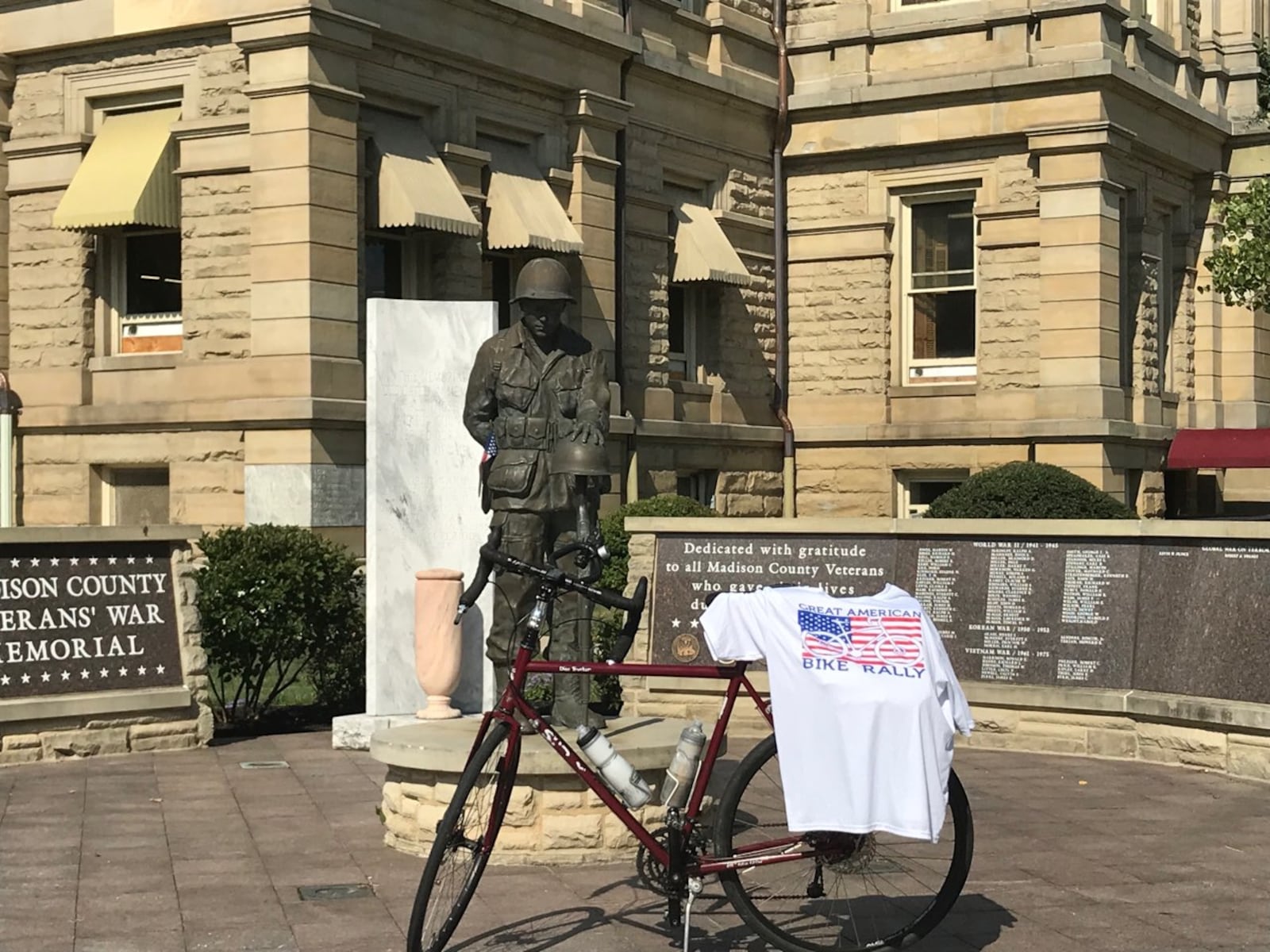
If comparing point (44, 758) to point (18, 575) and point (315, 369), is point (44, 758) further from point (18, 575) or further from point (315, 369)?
point (315, 369)

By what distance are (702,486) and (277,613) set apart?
9790 mm

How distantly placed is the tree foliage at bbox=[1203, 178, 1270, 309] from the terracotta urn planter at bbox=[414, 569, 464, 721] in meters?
12.8

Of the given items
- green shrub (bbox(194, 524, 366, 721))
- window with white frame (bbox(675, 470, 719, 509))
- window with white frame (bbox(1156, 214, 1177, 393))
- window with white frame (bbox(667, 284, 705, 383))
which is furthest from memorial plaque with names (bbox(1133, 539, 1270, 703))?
window with white frame (bbox(1156, 214, 1177, 393))

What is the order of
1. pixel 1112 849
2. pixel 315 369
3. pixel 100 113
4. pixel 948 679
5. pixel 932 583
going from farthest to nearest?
1. pixel 100 113
2. pixel 315 369
3. pixel 932 583
4. pixel 1112 849
5. pixel 948 679

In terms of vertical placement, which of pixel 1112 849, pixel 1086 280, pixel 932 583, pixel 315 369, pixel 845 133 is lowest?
pixel 1112 849

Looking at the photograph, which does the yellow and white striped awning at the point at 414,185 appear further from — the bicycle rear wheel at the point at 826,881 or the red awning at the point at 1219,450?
the red awning at the point at 1219,450

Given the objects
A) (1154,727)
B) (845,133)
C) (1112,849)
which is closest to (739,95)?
(845,133)

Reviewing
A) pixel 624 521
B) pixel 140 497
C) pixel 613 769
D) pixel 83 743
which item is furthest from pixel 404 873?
pixel 140 497

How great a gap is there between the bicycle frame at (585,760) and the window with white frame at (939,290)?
1685cm

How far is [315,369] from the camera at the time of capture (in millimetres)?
16219

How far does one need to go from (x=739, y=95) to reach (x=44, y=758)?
13.9 meters

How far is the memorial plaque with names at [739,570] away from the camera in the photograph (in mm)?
13492

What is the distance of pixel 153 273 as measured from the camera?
58.2ft

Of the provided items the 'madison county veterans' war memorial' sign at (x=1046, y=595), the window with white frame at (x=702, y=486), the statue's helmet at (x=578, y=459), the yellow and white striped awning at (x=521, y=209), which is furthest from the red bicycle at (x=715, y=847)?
the window with white frame at (x=702, y=486)
